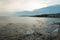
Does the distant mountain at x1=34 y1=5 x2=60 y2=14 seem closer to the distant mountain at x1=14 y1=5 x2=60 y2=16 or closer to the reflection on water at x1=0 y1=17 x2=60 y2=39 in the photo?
the distant mountain at x1=14 y1=5 x2=60 y2=16

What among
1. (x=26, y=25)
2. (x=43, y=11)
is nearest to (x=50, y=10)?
(x=43, y=11)

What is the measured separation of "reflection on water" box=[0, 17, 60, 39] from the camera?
1.51 meters

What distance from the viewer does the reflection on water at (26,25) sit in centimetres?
151

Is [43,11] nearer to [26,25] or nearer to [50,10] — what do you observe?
[50,10]

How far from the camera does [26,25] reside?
4.97 ft

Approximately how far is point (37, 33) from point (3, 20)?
51 centimetres

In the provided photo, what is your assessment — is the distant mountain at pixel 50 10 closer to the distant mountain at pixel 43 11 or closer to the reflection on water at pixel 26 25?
the distant mountain at pixel 43 11

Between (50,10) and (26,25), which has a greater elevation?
(50,10)

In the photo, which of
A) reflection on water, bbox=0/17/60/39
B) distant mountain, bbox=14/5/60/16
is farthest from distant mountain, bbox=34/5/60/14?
reflection on water, bbox=0/17/60/39

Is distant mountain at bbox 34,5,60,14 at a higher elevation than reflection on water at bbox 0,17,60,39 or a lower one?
higher

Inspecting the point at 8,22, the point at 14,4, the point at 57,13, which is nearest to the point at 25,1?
the point at 14,4

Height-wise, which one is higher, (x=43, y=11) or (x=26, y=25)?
(x=43, y=11)

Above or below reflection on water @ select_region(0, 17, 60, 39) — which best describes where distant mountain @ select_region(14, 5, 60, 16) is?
above

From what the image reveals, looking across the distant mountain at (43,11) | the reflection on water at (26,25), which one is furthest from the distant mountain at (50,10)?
the reflection on water at (26,25)
